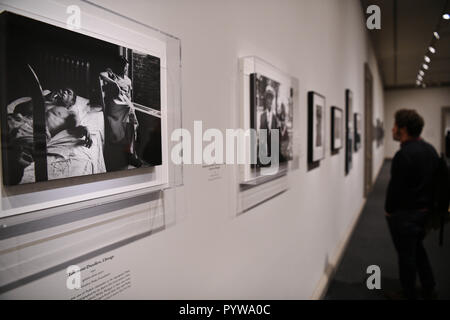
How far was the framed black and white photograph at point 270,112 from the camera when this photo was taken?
172 centimetres

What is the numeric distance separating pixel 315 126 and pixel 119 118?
2425mm

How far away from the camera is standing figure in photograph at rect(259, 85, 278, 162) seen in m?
1.85

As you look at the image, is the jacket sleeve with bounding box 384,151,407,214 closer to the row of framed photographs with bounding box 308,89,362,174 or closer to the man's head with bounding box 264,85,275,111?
the row of framed photographs with bounding box 308,89,362,174

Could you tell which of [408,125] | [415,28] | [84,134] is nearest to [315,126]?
[408,125]

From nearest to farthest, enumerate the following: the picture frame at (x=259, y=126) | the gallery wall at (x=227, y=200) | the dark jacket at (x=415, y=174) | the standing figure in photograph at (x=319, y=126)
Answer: the gallery wall at (x=227, y=200) → the picture frame at (x=259, y=126) → the dark jacket at (x=415, y=174) → the standing figure in photograph at (x=319, y=126)

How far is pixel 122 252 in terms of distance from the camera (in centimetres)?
101

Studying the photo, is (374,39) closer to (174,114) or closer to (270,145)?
(270,145)

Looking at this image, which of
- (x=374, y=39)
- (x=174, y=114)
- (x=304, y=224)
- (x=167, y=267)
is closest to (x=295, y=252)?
(x=304, y=224)

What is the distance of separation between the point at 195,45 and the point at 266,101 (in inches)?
26.6

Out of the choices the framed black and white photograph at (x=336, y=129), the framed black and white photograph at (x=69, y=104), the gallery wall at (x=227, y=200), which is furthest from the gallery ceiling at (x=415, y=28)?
the framed black and white photograph at (x=69, y=104)

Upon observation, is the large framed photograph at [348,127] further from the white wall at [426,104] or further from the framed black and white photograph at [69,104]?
the white wall at [426,104]

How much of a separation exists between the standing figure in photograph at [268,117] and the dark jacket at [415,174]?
1.69 m

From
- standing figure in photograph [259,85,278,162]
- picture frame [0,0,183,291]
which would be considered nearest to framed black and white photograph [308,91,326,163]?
standing figure in photograph [259,85,278,162]

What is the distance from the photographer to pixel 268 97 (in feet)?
6.25
